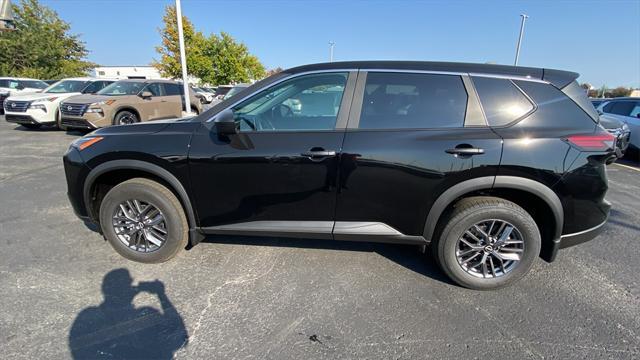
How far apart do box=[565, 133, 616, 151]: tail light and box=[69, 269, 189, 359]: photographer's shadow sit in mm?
3060

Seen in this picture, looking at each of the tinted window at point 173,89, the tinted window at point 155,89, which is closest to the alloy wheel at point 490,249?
the tinted window at point 155,89

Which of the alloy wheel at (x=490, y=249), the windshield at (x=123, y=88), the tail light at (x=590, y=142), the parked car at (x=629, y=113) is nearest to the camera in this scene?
the tail light at (x=590, y=142)

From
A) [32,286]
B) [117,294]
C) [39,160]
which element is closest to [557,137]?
[117,294]

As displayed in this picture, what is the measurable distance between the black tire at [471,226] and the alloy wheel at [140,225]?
2445 mm

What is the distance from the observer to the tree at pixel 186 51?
28.0m

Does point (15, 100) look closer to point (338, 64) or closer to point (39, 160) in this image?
point (39, 160)

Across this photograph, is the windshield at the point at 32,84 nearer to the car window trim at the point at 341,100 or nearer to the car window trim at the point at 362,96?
the car window trim at the point at 341,100

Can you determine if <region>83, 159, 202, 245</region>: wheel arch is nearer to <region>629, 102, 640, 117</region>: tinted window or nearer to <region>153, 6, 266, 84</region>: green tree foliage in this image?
<region>629, 102, 640, 117</region>: tinted window

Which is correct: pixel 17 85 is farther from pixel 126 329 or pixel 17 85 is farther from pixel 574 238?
pixel 574 238

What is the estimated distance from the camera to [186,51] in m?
28.0

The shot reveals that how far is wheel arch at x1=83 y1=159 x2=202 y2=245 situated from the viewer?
8.59 ft

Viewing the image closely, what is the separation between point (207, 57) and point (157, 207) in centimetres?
2975

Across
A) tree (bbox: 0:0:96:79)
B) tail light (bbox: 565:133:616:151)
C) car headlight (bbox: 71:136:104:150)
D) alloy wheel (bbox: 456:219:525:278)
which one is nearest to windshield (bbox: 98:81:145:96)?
car headlight (bbox: 71:136:104:150)

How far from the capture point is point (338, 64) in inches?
104
